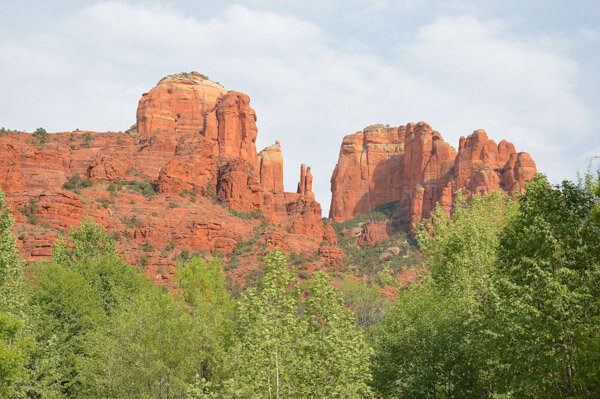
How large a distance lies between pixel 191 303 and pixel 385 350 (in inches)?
987

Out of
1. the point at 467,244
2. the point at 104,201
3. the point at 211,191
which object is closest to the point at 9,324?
the point at 467,244

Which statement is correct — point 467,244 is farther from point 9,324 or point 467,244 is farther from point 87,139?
point 87,139

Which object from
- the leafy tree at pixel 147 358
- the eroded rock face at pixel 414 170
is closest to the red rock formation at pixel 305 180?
the eroded rock face at pixel 414 170

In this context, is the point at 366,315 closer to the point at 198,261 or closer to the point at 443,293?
the point at 198,261

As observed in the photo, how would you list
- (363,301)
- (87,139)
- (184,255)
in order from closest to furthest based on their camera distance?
(363,301), (184,255), (87,139)

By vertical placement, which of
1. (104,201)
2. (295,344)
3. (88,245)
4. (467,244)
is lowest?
(295,344)

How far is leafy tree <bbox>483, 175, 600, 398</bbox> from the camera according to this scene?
1700 cm

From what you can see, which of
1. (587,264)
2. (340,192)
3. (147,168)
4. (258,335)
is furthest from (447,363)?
(340,192)

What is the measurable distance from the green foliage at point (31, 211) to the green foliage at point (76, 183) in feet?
47.1

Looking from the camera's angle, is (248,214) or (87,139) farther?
(87,139)

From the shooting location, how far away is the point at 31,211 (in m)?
76.9

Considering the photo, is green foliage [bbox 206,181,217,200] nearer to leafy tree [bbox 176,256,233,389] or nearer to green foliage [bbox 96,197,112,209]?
green foliage [bbox 96,197,112,209]

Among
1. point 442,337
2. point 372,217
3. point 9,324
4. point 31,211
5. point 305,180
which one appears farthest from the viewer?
point 305,180

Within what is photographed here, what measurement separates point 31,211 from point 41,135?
39.8m
